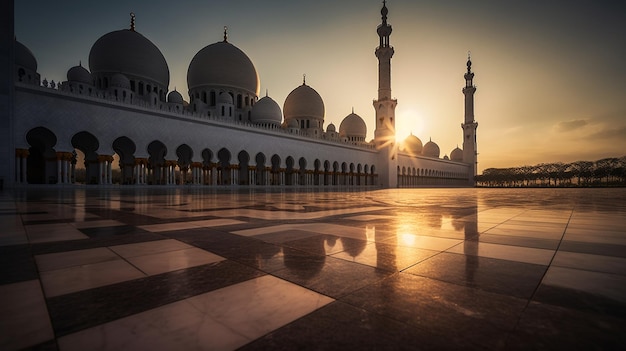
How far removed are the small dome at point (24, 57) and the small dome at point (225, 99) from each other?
18.2m

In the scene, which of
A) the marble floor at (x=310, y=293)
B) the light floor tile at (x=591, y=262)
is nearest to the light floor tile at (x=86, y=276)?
the marble floor at (x=310, y=293)

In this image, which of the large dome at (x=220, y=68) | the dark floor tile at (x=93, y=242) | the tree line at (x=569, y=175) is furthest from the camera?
the tree line at (x=569, y=175)

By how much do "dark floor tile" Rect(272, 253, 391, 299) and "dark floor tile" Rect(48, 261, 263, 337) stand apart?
0.29 metres

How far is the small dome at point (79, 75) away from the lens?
3052 cm

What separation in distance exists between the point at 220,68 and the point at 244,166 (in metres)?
14.7

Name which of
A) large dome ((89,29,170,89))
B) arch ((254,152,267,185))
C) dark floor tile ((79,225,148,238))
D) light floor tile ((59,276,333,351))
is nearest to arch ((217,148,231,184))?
arch ((254,152,267,185))

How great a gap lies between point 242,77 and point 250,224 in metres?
39.9

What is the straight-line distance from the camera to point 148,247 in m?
2.78

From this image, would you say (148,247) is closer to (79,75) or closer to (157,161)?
(157,161)

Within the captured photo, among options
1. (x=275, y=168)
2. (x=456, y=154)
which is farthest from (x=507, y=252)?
(x=456, y=154)

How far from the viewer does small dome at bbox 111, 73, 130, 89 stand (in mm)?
29391

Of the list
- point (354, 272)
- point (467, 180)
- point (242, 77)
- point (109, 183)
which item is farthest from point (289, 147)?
point (467, 180)

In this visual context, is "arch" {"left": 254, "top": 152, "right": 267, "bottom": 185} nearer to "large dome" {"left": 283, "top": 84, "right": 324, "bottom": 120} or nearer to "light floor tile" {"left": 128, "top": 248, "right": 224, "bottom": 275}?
"large dome" {"left": 283, "top": 84, "right": 324, "bottom": 120}

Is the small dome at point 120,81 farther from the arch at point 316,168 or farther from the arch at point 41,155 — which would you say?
the arch at point 316,168
